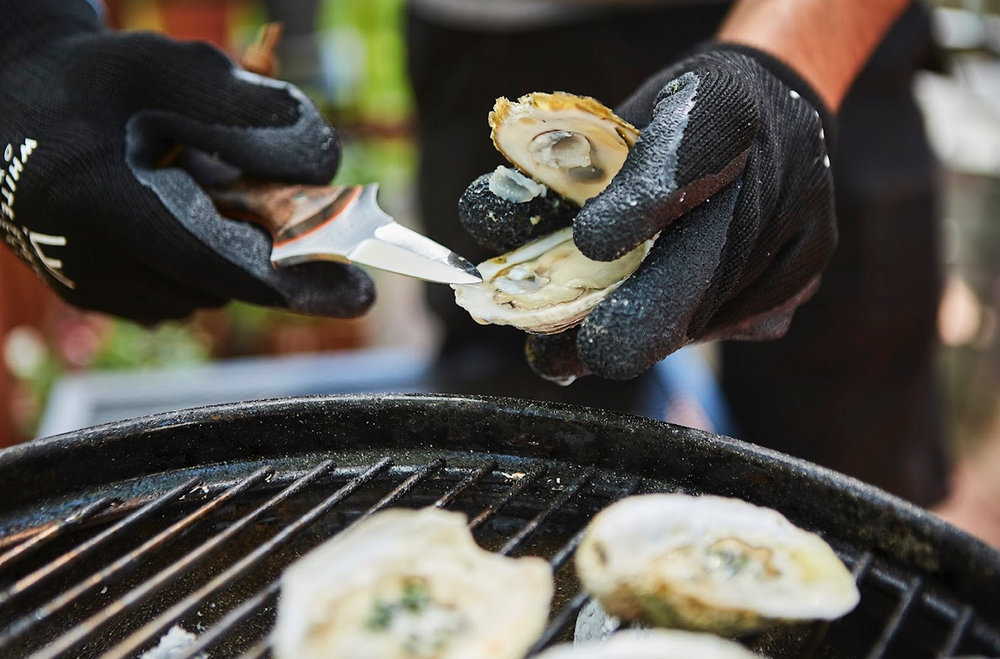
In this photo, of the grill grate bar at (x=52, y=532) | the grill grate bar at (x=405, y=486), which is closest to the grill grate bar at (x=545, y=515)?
the grill grate bar at (x=405, y=486)

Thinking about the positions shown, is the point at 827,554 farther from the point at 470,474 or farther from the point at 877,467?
the point at 877,467

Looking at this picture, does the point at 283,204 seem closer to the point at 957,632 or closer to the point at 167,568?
the point at 167,568

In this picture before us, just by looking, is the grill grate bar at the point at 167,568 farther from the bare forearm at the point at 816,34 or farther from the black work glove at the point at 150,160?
the bare forearm at the point at 816,34

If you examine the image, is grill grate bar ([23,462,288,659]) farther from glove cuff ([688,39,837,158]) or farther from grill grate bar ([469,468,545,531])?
glove cuff ([688,39,837,158])

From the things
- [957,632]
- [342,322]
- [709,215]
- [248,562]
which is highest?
[709,215]

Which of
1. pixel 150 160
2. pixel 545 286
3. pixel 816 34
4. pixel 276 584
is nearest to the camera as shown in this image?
pixel 276 584

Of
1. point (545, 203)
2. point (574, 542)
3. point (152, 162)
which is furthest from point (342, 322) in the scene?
point (574, 542)
